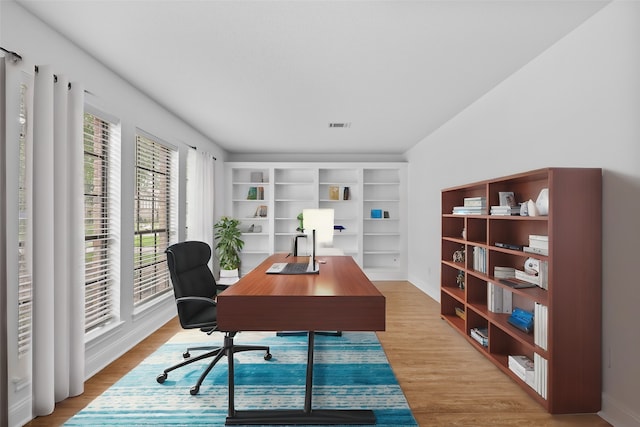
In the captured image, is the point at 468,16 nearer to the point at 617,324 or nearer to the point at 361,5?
the point at 361,5

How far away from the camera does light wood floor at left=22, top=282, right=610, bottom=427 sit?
6.83 ft

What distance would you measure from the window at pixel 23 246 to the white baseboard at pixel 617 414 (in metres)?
3.62

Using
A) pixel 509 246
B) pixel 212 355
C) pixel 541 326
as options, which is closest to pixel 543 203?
pixel 509 246

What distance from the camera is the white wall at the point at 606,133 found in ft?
6.25

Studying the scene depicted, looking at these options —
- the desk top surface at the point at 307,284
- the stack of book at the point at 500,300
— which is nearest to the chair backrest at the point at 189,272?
the desk top surface at the point at 307,284

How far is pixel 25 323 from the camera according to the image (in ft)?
6.98

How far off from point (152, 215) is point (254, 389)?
242 centimetres

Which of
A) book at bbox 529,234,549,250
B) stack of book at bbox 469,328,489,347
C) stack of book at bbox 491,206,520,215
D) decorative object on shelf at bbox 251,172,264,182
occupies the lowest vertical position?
stack of book at bbox 469,328,489,347

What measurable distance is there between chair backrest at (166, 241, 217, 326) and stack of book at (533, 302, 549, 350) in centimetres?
249

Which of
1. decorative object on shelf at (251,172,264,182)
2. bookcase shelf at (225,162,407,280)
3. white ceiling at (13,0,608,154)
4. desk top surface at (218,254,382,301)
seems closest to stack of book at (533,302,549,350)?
desk top surface at (218,254,382,301)

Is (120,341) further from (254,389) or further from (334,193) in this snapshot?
(334,193)

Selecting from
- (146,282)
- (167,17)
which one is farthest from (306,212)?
(146,282)

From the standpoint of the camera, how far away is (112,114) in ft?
9.81

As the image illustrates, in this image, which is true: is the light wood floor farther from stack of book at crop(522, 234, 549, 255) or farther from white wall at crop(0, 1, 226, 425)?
stack of book at crop(522, 234, 549, 255)
